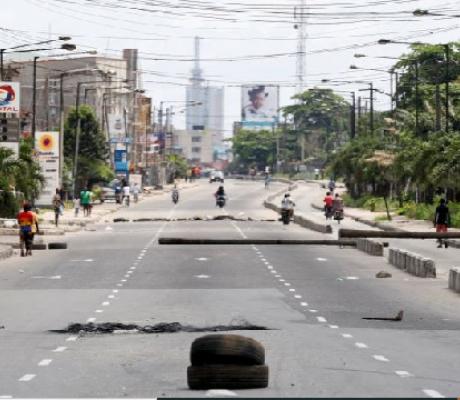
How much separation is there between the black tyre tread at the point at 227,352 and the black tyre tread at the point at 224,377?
3.1 inches

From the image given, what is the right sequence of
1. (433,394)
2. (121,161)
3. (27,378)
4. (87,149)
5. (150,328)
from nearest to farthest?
(433,394)
(27,378)
(150,328)
(87,149)
(121,161)

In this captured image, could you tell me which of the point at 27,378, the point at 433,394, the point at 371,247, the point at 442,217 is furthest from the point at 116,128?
the point at 433,394

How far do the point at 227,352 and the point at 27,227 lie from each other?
3455 centimetres

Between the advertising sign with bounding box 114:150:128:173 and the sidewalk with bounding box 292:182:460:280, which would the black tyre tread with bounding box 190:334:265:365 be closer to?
the sidewalk with bounding box 292:182:460:280

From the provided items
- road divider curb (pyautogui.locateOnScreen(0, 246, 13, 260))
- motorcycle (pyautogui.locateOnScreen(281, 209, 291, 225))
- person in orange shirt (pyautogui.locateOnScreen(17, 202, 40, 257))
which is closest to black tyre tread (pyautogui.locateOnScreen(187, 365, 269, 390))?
road divider curb (pyautogui.locateOnScreen(0, 246, 13, 260))

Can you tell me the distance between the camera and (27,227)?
1982 inches

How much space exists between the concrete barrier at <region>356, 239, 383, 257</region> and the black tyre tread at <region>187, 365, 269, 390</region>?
120 feet

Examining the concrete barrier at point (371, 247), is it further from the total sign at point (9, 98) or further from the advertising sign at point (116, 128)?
the advertising sign at point (116, 128)

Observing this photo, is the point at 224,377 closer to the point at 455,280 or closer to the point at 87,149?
the point at 455,280

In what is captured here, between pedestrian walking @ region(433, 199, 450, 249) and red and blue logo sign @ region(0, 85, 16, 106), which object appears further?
red and blue logo sign @ region(0, 85, 16, 106)

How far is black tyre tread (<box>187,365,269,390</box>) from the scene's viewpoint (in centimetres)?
1641

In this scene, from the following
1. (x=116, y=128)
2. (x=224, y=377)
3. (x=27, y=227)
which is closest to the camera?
(x=224, y=377)

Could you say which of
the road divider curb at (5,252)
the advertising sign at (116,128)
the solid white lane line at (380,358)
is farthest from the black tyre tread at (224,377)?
the advertising sign at (116,128)

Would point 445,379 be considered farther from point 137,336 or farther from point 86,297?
point 86,297
